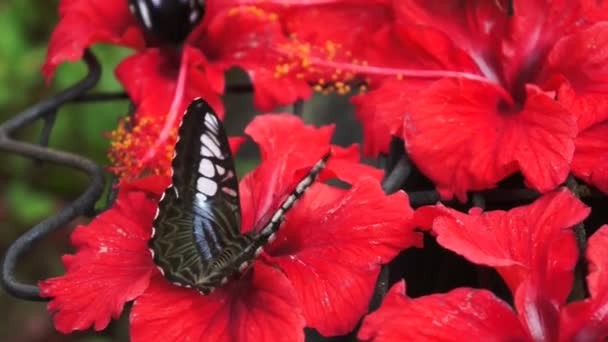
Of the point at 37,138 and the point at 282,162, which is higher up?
the point at 282,162

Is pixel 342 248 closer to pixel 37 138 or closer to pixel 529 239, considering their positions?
pixel 529 239

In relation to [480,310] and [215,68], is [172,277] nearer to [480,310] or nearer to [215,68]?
[480,310]

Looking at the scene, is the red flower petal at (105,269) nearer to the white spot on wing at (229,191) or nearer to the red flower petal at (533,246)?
the white spot on wing at (229,191)

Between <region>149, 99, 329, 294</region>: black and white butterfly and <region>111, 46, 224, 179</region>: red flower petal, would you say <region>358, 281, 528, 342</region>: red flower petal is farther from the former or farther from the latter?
<region>111, 46, 224, 179</region>: red flower petal

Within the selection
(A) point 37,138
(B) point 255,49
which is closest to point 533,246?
(B) point 255,49

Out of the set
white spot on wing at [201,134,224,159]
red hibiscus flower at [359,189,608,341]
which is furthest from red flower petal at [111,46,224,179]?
red hibiscus flower at [359,189,608,341]

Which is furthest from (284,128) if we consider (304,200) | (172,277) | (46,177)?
(46,177)

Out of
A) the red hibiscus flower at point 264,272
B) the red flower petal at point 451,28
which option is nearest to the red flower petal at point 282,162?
the red hibiscus flower at point 264,272
